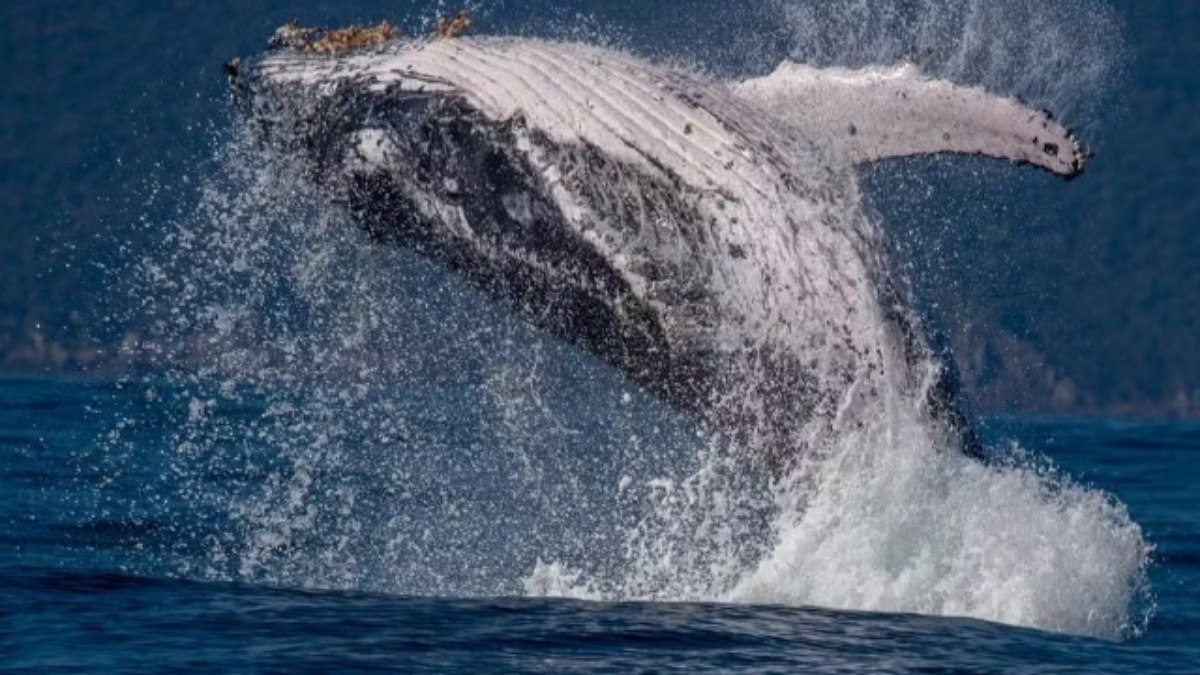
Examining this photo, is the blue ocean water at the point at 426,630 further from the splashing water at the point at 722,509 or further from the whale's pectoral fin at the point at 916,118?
the whale's pectoral fin at the point at 916,118

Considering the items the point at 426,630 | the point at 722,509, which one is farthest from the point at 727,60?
the point at 426,630

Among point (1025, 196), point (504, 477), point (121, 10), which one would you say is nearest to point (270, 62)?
point (504, 477)

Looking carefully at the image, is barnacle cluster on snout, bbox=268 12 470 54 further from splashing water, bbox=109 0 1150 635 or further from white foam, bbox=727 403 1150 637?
Result: white foam, bbox=727 403 1150 637

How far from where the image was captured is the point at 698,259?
11891mm

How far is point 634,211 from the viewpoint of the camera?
1179cm

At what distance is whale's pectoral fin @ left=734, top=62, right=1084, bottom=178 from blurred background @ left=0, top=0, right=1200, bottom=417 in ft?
139

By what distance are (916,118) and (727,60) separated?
1855 inches

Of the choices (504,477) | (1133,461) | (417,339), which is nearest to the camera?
(504,477)

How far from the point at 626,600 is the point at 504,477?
8.11 m

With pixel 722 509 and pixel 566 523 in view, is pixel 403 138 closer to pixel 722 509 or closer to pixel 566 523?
pixel 722 509

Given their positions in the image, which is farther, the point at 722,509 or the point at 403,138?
the point at 722,509

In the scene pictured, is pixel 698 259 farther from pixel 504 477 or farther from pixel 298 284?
pixel 504 477

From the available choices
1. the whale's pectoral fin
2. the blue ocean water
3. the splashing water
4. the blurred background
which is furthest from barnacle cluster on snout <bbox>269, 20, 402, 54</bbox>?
the blurred background

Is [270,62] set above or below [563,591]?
above
